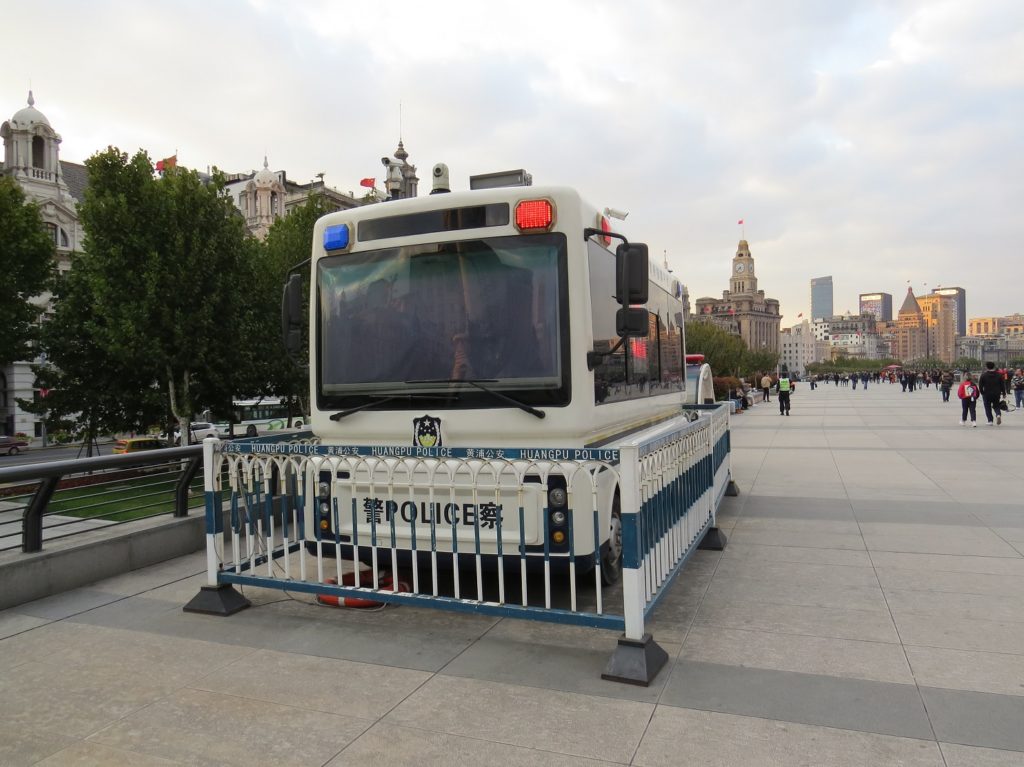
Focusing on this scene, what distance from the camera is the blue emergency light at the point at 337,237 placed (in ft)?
18.7

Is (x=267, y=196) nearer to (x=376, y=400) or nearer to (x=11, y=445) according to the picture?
(x=11, y=445)

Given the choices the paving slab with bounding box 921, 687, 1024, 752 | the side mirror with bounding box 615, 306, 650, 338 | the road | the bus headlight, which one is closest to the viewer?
the paving slab with bounding box 921, 687, 1024, 752

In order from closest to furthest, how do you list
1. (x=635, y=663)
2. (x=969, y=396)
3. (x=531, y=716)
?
(x=531, y=716) → (x=635, y=663) → (x=969, y=396)

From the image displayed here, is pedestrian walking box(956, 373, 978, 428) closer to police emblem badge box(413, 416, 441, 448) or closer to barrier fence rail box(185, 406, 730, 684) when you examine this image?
barrier fence rail box(185, 406, 730, 684)

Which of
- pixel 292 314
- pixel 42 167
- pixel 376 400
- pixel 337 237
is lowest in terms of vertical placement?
pixel 376 400

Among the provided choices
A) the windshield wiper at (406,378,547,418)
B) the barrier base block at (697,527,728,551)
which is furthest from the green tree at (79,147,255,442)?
the barrier base block at (697,527,728,551)

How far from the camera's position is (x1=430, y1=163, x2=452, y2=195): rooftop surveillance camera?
20.0 ft

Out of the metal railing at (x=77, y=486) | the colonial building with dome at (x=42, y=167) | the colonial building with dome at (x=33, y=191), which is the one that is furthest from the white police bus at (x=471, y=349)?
the colonial building with dome at (x=42, y=167)

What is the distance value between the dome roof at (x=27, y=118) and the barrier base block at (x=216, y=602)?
48.6 metres

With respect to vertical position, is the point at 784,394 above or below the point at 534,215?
below

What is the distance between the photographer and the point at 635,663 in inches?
156

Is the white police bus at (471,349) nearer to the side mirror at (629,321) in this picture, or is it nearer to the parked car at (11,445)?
the side mirror at (629,321)

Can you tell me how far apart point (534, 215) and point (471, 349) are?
1061 millimetres

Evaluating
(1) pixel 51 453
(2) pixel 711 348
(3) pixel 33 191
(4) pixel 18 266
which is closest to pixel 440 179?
(4) pixel 18 266
